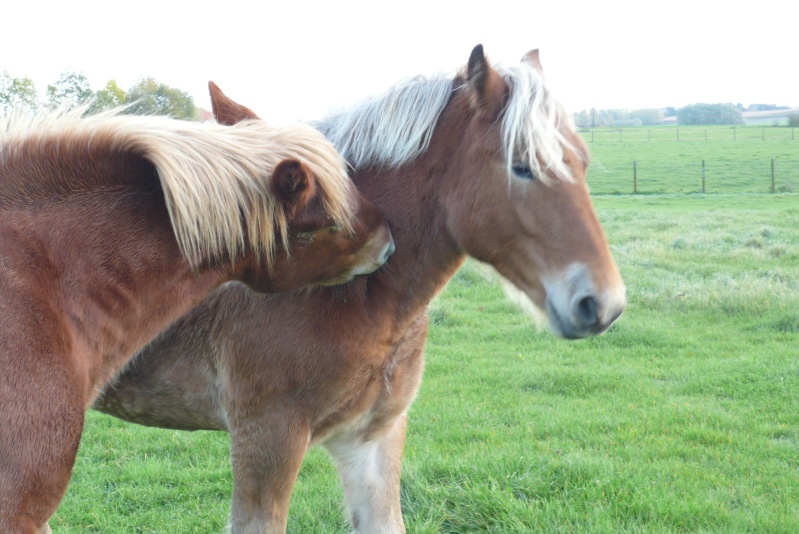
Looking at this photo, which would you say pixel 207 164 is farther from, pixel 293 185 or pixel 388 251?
pixel 388 251

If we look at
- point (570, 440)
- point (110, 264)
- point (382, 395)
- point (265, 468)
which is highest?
point (110, 264)

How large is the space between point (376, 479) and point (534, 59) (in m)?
2.16

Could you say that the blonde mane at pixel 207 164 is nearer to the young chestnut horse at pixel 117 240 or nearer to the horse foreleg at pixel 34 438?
the young chestnut horse at pixel 117 240

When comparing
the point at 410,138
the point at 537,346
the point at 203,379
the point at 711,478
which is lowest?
the point at 537,346

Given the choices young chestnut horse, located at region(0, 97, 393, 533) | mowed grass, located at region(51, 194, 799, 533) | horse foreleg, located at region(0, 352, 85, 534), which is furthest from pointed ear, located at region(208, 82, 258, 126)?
horse foreleg, located at region(0, 352, 85, 534)

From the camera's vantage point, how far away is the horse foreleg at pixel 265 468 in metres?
3.09

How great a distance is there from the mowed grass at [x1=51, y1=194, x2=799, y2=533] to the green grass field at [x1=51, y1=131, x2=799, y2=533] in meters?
0.02

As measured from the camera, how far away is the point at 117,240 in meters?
2.50

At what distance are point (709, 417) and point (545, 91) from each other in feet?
12.4

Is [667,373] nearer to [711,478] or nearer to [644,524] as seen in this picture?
[711,478]

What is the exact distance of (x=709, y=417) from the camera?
227 inches

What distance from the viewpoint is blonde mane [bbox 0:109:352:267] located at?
2492 millimetres

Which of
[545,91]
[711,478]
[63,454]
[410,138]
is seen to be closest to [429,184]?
[410,138]

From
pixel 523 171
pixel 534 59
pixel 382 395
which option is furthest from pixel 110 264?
pixel 534 59
